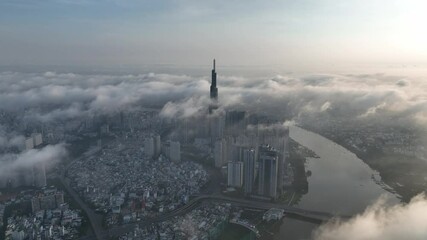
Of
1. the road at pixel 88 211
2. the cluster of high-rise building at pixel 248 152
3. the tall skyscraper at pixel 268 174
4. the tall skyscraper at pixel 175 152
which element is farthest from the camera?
the tall skyscraper at pixel 175 152

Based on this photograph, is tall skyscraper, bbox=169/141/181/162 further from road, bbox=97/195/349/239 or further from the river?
the river

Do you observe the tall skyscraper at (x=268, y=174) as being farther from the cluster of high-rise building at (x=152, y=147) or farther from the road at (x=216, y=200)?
the cluster of high-rise building at (x=152, y=147)

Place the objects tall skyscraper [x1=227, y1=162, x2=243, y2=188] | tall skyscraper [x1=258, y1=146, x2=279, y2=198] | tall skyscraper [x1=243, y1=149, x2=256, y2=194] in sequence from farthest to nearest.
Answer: tall skyscraper [x1=227, y1=162, x2=243, y2=188] < tall skyscraper [x1=243, y1=149, x2=256, y2=194] < tall skyscraper [x1=258, y1=146, x2=279, y2=198]

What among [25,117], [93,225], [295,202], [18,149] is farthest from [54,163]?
[295,202]

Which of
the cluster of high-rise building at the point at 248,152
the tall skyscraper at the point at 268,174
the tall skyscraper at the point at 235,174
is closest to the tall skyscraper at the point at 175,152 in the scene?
the cluster of high-rise building at the point at 248,152

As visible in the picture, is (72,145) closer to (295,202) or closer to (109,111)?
(109,111)

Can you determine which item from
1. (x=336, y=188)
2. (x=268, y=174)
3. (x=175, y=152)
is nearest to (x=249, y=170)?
(x=268, y=174)

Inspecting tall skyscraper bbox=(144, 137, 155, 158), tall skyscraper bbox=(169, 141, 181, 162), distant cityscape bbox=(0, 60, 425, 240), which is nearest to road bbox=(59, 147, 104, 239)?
distant cityscape bbox=(0, 60, 425, 240)
